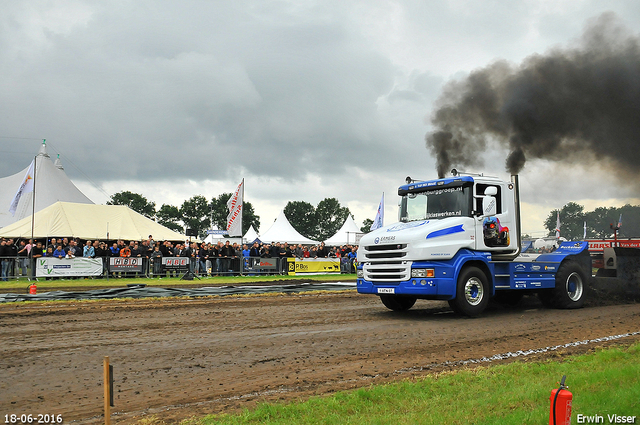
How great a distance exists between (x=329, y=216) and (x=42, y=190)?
11272 centimetres

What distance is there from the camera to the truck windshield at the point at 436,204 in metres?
11.6

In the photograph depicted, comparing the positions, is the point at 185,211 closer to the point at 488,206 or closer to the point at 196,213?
the point at 196,213

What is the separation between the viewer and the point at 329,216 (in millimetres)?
148750

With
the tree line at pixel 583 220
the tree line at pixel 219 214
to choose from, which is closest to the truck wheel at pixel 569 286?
the tree line at pixel 583 220

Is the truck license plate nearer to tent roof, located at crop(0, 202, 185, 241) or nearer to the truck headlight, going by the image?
the truck headlight

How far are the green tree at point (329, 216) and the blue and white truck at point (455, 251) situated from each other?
134650 mm

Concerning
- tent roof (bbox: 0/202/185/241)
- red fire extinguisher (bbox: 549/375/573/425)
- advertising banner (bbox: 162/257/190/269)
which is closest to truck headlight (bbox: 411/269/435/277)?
red fire extinguisher (bbox: 549/375/573/425)

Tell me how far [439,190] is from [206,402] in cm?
807

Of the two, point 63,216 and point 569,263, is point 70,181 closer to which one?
point 63,216

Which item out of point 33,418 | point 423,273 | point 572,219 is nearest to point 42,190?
point 423,273

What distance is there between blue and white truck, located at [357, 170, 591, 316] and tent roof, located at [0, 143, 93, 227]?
33.0m

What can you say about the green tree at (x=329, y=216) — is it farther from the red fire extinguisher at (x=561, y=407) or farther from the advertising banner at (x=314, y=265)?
the red fire extinguisher at (x=561, y=407)

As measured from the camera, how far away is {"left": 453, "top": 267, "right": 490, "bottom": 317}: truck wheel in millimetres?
11031

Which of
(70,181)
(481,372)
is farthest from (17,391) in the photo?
(70,181)
